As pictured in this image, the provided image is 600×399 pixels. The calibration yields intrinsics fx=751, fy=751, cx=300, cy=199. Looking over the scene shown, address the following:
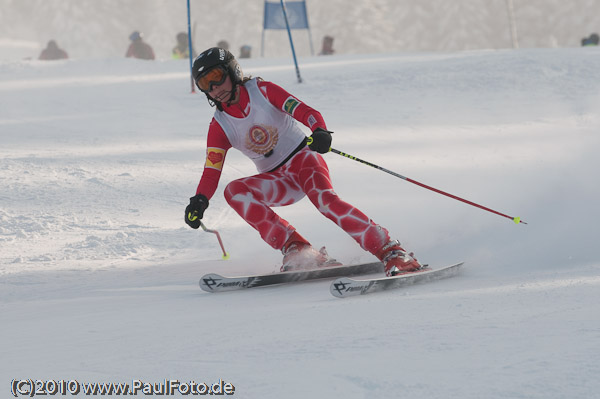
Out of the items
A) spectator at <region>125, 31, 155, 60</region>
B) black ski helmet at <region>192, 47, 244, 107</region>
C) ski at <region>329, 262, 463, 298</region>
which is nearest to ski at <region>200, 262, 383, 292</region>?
ski at <region>329, 262, 463, 298</region>

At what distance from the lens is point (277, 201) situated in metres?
4.29

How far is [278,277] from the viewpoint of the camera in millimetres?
3957

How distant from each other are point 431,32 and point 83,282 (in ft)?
135

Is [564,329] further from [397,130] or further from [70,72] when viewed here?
[70,72]

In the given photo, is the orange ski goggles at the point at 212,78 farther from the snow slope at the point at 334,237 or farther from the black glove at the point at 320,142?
the snow slope at the point at 334,237

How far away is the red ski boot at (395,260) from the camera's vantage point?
3.71 m

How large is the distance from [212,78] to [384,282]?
1418mm

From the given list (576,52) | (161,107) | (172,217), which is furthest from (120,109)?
(576,52)

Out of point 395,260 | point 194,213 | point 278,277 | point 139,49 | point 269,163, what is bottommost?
point 139,49

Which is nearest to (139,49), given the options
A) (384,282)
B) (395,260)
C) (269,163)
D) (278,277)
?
(269,163)

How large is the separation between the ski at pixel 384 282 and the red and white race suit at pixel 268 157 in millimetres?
607

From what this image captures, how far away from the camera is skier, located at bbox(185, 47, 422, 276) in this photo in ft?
12.8

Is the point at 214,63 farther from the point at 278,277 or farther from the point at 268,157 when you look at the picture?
the point at 278,277

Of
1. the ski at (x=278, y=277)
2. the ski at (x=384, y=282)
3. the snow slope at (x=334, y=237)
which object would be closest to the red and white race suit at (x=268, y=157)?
the ski at (x=278, y=277)
